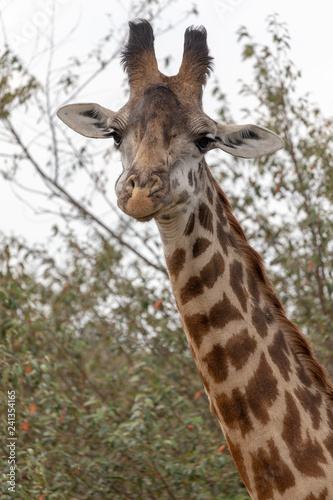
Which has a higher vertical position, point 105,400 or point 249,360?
point 105,400

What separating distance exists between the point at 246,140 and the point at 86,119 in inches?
46.4

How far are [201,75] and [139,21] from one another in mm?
661

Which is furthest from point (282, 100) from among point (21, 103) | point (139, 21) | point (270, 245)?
point (139, 21)

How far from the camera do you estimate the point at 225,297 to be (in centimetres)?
431

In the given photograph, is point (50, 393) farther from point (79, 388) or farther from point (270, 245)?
point (270, 245)

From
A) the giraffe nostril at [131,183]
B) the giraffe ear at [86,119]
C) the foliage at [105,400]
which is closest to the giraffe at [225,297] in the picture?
the giraffe nostril at [131,183]

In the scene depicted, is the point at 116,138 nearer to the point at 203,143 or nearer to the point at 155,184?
the point at 203,143

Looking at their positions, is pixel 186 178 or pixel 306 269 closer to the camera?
pixel 186 178

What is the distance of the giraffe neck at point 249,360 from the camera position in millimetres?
4023

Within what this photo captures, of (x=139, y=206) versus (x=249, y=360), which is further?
(x=249, y=360)

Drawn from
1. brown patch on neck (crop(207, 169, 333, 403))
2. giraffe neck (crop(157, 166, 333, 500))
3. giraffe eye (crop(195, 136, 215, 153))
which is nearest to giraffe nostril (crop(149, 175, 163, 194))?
giraffe neck (crop(157, 166, 333, 500))

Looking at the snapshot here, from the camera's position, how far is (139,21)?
499 cm

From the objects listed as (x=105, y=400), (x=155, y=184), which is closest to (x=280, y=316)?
(x=155, y=184)

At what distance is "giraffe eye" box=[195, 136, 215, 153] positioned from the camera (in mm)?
4352
